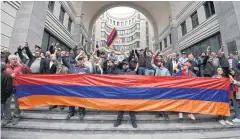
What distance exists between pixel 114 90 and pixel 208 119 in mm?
3719

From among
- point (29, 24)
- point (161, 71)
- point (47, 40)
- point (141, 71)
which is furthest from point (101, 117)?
point (47, 40)

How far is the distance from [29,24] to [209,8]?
15.7 m

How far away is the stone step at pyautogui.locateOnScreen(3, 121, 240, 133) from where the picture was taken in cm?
421

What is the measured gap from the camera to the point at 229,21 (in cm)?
994

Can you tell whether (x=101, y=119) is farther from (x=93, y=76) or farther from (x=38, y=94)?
(x=38, y=94)

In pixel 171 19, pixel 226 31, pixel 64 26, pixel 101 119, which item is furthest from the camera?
pixel 171 19

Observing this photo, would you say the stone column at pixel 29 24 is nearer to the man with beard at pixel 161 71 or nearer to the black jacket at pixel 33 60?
the black jacket at pixel 33 60

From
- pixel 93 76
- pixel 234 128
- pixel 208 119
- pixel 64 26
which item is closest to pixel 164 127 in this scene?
pixel 208 119

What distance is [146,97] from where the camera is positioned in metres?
4.73

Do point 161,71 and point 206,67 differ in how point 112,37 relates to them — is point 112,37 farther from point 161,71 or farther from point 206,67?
point 206,67

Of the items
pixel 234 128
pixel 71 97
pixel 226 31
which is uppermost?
pixel 226 31

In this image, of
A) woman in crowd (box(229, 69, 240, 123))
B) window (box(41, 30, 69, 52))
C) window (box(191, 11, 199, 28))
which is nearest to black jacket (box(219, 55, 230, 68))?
woman in crowd (box(229, 69, 240, 123))

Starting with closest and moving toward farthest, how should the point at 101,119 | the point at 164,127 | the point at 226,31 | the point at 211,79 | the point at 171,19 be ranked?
the point at 164,127 < the point at 101,119 < the point at 211,79 < the point at 226,31 < the point at 171,19

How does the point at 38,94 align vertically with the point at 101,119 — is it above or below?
above
